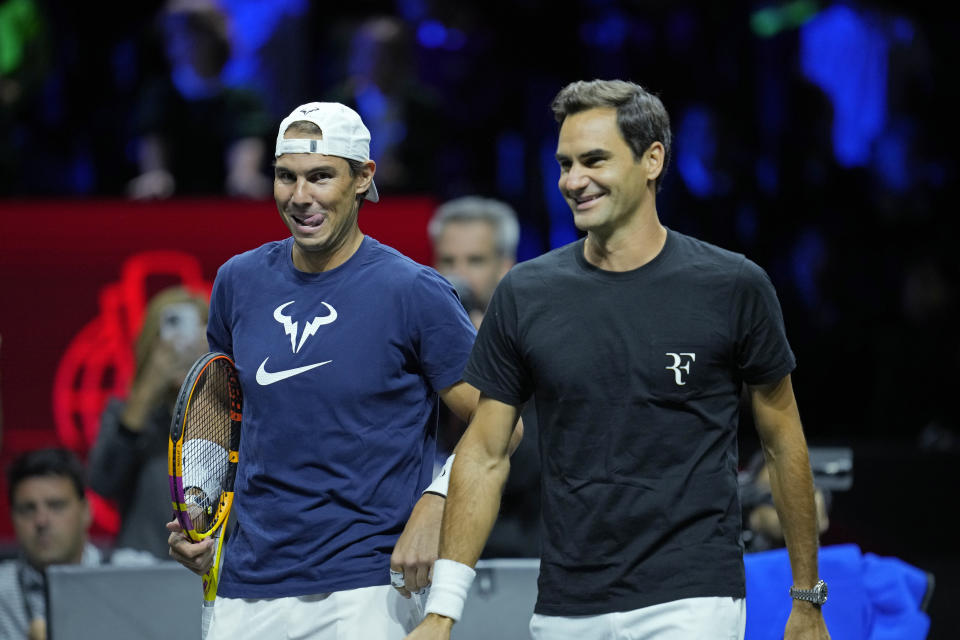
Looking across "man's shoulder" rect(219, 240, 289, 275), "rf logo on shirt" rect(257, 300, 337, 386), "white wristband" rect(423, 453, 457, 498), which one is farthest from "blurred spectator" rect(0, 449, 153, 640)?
"white wristband" rect(423, 453, 457, 498)

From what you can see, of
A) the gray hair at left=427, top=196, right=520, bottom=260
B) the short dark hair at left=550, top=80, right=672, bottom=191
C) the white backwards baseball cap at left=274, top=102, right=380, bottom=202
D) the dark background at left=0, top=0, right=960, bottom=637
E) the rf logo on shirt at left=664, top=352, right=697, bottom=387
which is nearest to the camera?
the rf logo on shirt at left=664, top=352, right=697, bottom=387

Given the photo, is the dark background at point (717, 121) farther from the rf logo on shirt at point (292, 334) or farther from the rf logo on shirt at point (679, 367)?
the rf logo on shirt at point (679, 367)

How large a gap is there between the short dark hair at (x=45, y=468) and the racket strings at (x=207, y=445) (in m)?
1.90

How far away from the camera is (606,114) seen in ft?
9.40

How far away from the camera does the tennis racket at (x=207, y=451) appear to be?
2982 millimetres

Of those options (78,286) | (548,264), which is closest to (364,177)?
(548,264)

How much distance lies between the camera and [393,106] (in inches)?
274

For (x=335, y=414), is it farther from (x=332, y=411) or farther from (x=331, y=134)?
(x=331, y=134)

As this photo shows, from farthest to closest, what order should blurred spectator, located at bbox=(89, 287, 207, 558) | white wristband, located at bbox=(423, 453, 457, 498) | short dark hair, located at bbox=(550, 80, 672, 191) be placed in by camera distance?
blurred spectator, located at bbox=(89, 287, 207, 558), white wristband, located at bbox=(423, 453, 457, 498), short dark hair, located at bbox=(550, 80, 672, 191)

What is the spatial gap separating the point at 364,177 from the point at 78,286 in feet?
11.2

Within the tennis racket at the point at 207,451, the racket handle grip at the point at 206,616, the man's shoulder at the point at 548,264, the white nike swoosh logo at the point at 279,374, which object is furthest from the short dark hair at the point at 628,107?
the racket handle grip at the point at 206,616

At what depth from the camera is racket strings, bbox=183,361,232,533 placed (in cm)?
306

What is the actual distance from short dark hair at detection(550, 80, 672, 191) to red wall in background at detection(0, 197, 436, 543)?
3.36m

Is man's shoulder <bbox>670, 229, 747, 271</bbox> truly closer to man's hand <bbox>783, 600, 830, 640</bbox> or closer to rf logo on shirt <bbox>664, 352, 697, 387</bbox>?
rf logo on shirt <bbox>664, 352, 697, 387</bbox>
